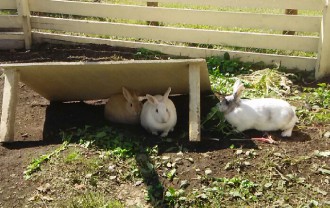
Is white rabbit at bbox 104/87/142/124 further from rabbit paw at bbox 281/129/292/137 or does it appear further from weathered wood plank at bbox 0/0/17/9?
weathered wood plank at bbox 0/0/17/9

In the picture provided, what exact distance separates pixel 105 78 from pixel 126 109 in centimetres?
42

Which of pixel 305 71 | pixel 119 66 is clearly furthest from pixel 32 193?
pixel 305 71

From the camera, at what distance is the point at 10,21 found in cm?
740

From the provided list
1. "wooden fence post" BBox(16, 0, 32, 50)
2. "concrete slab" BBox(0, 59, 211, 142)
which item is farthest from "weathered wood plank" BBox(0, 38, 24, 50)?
"concrete slab" BBox(0, 59, 211, 142)

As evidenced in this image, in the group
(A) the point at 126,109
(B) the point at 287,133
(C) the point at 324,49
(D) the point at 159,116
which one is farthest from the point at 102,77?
(C) the point at 324,49

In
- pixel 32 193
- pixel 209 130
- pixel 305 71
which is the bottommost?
pixel 32 193

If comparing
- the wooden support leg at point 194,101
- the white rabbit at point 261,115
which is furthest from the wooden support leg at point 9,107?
the white rabbit at point 261,115

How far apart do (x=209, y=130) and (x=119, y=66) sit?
3.78 feet

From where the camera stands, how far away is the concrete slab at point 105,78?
4.30m

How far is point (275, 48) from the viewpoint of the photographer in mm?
6234

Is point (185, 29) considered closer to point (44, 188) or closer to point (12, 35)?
point (12, 35)

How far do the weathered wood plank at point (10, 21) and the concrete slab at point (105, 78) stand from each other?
2.76 m

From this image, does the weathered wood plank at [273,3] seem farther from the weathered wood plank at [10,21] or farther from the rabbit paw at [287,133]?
the weathered wood plank at [10,21]

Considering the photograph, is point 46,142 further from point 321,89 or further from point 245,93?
point 321,89
